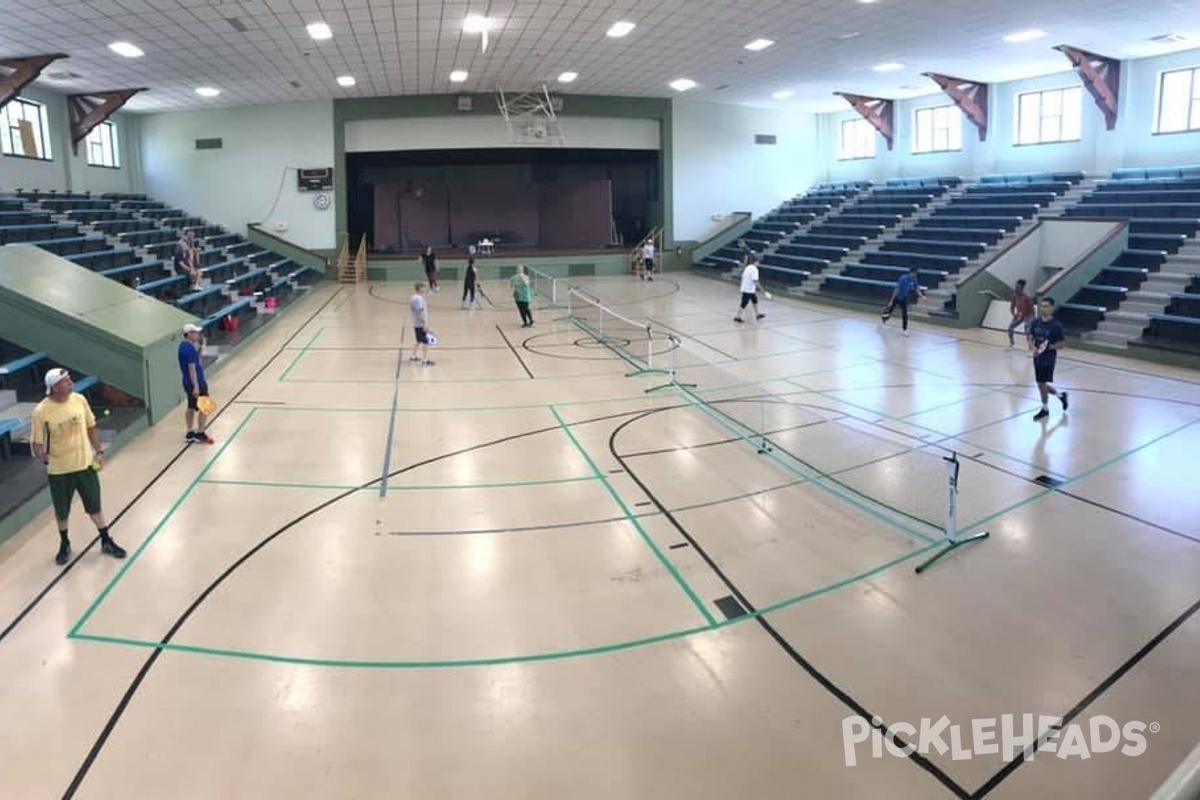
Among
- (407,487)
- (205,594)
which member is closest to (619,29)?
(407,487)

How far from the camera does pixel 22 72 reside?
17.8m

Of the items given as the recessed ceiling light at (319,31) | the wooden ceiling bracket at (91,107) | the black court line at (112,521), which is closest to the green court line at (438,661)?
the black court line at (112,521)

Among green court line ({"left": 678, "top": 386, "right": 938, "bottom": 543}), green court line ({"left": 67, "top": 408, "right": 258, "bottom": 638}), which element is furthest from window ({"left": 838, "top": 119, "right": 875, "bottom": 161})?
green court line ({"left": 67, "top": 408, "right": 258, "bottom": 638})

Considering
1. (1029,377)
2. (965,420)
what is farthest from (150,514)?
(1029,377)

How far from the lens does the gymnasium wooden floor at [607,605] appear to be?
3.81 metres

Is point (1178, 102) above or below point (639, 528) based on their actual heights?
above

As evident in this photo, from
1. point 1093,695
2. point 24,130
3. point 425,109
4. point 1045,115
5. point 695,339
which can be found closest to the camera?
point 1093,695

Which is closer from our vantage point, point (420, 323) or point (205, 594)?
point (205, 594)

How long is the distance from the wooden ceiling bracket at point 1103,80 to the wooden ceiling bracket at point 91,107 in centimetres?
2605

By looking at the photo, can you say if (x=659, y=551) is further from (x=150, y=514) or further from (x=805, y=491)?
(x=150, y=514)

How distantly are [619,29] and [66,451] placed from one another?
629 inches

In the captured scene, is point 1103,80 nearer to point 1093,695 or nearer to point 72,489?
point 1093,695

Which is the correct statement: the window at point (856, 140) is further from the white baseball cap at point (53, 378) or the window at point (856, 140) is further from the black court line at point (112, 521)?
A: the white baseball cap at point (53, 378)

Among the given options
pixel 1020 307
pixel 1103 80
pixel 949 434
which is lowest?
pixel 949 434
